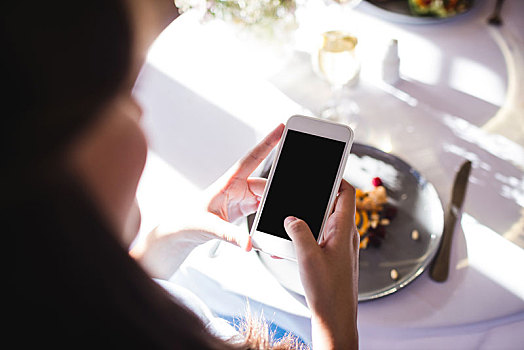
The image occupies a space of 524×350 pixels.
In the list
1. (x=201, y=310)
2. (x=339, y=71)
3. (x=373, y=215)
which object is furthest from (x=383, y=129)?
(x=201, y=310)

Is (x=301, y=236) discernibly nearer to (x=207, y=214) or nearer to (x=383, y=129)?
(x=207, y=214)

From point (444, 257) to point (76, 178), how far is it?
593 mm

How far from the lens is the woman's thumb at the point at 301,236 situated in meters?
0.61

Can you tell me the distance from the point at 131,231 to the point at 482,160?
691 millimetres

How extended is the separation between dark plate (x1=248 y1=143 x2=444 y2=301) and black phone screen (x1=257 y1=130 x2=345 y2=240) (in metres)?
0.10

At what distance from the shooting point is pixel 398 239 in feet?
2.42

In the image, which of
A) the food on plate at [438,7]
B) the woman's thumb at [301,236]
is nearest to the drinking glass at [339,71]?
the food on plate at [438,7]

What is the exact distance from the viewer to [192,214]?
30.2 inches

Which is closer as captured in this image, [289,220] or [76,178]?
[76,178]

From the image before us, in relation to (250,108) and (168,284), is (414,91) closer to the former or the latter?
(250,108)

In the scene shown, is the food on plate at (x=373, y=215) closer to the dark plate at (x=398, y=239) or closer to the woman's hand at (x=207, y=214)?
the dark plate at (x=398, y=239)

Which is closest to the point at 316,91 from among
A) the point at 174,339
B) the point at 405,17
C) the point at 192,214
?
the point at 405,17

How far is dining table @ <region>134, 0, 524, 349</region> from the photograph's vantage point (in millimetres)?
687

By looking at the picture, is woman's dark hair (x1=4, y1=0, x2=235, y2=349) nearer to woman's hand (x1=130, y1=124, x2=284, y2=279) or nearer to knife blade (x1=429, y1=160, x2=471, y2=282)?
woman's hand (x1=130, y1=124, x2=284, y2=279)
